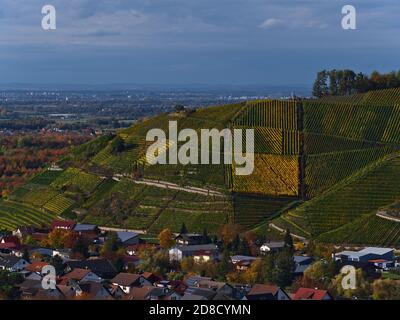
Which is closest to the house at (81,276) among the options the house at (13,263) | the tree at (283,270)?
the house at (13,263)

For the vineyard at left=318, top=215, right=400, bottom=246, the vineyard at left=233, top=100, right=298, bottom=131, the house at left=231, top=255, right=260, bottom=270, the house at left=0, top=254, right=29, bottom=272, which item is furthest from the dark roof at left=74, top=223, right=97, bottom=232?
the vineyard at left=233, top=100, right=298, bottom=131

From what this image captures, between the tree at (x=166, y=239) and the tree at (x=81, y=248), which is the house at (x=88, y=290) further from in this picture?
the tree at (x=166, y=239)

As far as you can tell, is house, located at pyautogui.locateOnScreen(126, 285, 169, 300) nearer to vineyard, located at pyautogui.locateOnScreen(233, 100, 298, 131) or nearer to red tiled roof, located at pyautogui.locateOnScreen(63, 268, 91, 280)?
red tiled roof, located at pyautogui.locateOnScreen(63, 268, 91, 280)

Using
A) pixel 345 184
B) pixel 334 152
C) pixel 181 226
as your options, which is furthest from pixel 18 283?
pixel 334 152

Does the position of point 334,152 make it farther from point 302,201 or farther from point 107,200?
point 107,200

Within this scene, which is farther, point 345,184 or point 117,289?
point 345,184

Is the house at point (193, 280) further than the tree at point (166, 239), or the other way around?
the tree at point (166, 239)
